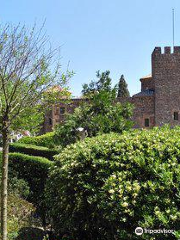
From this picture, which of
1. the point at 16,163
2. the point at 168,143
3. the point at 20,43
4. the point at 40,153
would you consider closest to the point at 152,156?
the point at 168,143

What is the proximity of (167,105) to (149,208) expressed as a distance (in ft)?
83.4

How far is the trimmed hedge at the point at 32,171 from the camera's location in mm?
8188

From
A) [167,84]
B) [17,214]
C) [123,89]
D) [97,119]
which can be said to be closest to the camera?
[17,214]

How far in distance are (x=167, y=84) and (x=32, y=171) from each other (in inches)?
837

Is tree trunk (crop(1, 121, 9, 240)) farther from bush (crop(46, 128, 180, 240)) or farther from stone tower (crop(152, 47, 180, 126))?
stone tower (crop(152, 47, 180, 126))

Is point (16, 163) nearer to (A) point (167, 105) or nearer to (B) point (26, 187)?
(B) point (26, 187)

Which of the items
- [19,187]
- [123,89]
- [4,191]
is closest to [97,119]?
[19,187]

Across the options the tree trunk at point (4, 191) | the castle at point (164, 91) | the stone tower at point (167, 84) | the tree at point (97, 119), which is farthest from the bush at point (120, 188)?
the stone tower at point (167, 84)

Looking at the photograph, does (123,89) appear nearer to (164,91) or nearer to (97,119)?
(164,91)

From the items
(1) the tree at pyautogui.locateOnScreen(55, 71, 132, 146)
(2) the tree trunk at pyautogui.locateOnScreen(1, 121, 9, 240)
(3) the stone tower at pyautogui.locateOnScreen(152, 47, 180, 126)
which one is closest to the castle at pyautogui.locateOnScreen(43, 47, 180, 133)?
(3) the stone tower at pyautogui.locateOnScreen(152, 47, 180, 126)

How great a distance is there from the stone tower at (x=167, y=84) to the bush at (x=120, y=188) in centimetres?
2397

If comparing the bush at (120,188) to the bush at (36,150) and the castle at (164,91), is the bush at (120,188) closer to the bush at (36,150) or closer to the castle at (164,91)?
the bush at (36,150)

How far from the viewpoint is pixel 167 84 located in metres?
27.7

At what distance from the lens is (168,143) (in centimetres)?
380
